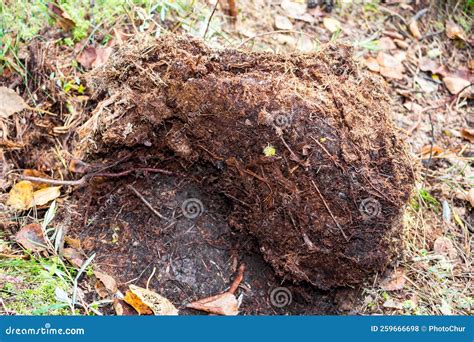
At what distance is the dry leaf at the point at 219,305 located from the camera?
94.1 inches

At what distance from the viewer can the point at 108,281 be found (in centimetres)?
237

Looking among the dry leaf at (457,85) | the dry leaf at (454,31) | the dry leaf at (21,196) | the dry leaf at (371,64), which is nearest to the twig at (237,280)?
the dry leaf at (21,196)

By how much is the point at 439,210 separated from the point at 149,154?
5.15ft

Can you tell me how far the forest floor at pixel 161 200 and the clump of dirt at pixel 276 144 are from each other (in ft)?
0.41

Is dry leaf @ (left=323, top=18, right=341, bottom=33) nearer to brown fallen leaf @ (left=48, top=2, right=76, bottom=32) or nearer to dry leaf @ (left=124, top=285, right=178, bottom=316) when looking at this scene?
brown fallen leaf @ (left=48, top=2, right=76, bottom=32)

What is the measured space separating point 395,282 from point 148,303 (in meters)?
1.14

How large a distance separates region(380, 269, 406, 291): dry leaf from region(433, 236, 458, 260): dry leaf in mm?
290

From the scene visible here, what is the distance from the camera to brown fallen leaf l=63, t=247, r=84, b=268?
2.43m

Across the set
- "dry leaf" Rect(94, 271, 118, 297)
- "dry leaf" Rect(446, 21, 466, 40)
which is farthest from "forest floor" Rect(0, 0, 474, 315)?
"dry leaf" Rect(446, 21, 466, 40)

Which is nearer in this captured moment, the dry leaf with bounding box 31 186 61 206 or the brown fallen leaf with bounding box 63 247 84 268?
the brown fallen leaf with bounding box 63 247 84 268

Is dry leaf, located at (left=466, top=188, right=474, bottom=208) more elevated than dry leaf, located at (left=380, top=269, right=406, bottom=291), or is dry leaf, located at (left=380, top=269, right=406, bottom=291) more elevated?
dry leaf, located at (left=380, top=269, right=406, bottom=291)

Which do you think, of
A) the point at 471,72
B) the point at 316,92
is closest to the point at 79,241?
the point at 316,92

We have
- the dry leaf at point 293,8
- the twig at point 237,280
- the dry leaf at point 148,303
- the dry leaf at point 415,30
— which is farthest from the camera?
the dry leaf at point 415,30

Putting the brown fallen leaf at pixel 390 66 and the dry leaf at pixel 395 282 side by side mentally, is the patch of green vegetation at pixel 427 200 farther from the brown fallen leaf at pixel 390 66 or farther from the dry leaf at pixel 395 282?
the brown fallen leaf at pixel 390 66
